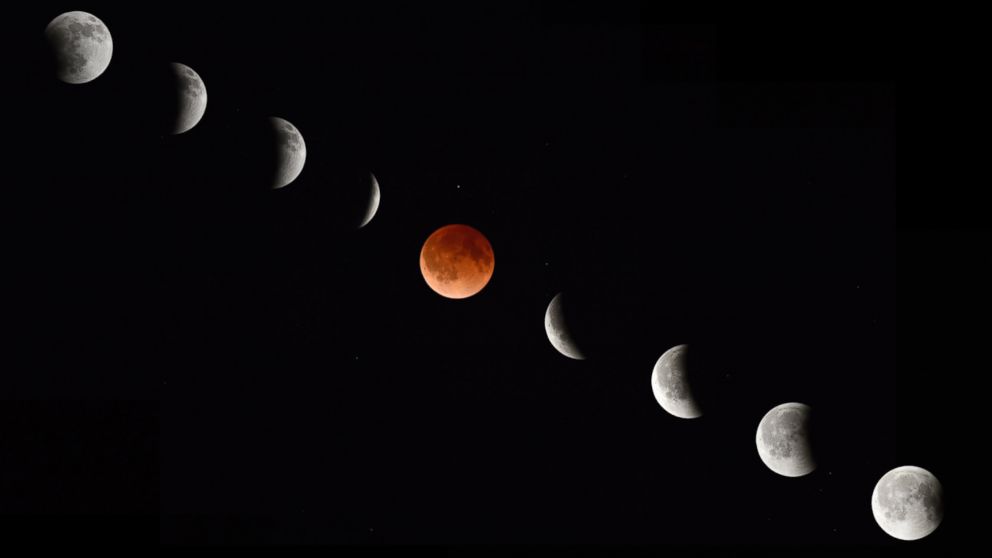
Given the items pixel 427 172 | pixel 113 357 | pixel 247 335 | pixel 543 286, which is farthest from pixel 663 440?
pixel 113 357

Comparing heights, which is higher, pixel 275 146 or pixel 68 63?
pixel 68 63

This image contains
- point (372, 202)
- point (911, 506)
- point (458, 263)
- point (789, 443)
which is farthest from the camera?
point (372, 202)

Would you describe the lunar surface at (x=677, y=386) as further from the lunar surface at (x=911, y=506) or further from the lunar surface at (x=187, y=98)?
the lunar surface at (x=187, y=98)

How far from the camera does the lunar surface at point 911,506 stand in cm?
442

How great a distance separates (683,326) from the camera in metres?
6.67

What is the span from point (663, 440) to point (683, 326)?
947 millimetres

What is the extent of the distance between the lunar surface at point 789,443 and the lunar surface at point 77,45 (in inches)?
173

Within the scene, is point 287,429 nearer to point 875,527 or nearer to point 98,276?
point 98,276

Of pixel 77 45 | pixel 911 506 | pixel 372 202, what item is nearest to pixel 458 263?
pixel 372 202

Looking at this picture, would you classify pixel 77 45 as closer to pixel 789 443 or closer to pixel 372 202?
pixel 372 202

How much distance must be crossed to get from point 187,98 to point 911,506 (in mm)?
4740

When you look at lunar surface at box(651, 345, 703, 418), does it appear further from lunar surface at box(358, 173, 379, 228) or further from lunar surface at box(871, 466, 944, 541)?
lunar surface at box(358, 173, 379, 228)

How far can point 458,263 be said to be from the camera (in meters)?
5.46

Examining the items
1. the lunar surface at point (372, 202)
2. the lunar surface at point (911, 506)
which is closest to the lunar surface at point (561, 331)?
the lunar surface at point (372, 202)
